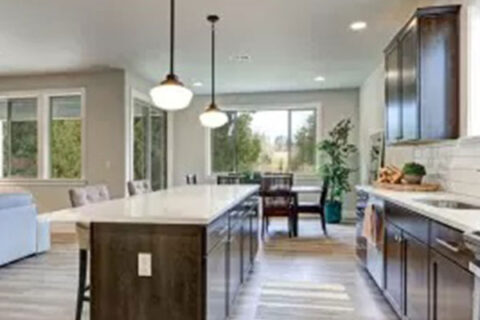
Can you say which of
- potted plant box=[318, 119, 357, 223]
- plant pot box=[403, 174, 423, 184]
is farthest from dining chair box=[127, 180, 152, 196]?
potted plant box=[318, 119, 357, 223]

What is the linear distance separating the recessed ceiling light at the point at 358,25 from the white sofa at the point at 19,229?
171 inches

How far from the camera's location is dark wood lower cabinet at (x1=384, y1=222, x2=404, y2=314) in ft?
9.88

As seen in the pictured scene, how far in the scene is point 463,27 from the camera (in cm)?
328

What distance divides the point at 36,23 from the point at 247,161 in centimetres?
551

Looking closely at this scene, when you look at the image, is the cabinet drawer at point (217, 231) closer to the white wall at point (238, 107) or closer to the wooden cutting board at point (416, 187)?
the wooden cutting board at point (416, 187)

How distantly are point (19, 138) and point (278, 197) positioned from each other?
481 centimetres

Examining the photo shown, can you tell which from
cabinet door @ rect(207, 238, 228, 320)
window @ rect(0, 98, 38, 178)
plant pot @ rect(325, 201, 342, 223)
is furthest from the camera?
plant pot @ rect(325, 201, 342, 223)

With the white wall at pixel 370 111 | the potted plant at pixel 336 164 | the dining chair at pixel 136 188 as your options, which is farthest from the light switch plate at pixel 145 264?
the potted plant at pixel 336 164

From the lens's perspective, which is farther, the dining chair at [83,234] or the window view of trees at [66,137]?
the window view of trees at [66,137]

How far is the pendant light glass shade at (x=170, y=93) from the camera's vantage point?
310 cm

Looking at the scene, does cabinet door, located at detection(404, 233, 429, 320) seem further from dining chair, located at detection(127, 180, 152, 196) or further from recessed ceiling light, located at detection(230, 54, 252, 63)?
recessed ceiling light, located at detection(230, 54, 252, 63)

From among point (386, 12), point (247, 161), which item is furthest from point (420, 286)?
→ point (247, 161)

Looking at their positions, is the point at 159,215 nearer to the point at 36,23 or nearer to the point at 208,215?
the point at 208,215

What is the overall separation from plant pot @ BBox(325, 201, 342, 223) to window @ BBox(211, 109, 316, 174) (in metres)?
1.14
